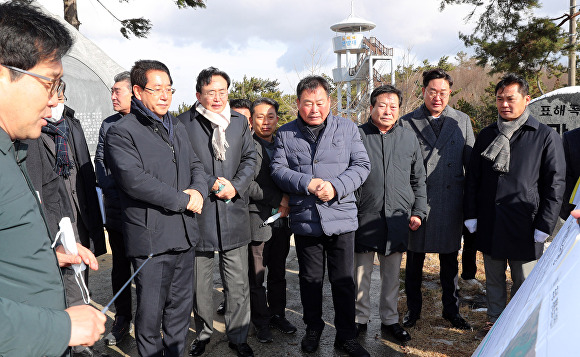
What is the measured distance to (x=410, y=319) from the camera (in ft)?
12.3

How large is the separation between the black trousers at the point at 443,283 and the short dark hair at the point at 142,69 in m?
2.58

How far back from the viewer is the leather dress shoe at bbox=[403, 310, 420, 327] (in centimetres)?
373

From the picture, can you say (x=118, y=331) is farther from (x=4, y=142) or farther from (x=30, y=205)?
(x=4, y=142)

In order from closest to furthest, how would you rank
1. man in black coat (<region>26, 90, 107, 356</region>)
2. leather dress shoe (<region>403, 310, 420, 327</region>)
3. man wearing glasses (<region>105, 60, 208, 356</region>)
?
man wearing glasses (<region>105, 60, 208, 356</region>)
man in black coat (<region>26, 90, 107, 356</region>)
leather dress shoe (<region>403, 310, 420, 327</region>)

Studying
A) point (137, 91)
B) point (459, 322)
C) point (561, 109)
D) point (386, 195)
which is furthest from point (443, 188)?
point (561, 109)

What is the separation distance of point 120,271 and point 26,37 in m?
2.74

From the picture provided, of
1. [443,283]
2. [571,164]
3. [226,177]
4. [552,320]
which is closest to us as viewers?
[552,320]

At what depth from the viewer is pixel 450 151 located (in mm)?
3729

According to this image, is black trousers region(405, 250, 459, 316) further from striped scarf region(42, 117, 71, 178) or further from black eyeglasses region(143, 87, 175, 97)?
striped scarf region(42, 117, 71, 178)

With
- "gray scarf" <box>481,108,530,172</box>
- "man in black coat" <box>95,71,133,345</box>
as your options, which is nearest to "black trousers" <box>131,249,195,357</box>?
"man in black coat" <box>95,71,133,345</box>

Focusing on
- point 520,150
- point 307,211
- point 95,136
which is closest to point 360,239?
point 307,211

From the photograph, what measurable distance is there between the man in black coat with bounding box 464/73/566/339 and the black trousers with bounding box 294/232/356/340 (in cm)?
114

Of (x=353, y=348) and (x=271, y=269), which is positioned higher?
(x=271, y=269)

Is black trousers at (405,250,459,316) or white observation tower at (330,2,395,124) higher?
white observation tower at (330,2,395,124)
